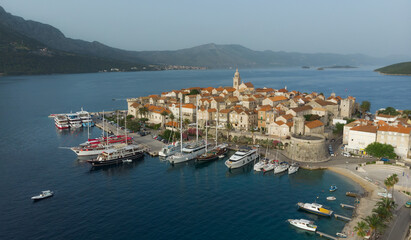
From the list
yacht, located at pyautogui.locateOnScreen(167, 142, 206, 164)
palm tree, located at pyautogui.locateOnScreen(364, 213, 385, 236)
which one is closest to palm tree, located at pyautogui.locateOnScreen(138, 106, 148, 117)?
yacht, located at pyautogui.locateOnScreen(167, 142, 206, 164)

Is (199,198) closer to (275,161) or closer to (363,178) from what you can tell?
(275,161)

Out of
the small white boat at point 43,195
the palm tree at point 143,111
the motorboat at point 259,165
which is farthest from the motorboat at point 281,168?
the palm tree at point 143,111

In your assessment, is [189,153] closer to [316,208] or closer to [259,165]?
[259,165]

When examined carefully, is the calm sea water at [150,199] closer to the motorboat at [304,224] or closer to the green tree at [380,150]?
the motorboat at [304,224]

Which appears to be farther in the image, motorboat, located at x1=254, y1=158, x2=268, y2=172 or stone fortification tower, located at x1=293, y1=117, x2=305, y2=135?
stone fortification tower, located at x1=293, y1=117, x2=305, y2=135

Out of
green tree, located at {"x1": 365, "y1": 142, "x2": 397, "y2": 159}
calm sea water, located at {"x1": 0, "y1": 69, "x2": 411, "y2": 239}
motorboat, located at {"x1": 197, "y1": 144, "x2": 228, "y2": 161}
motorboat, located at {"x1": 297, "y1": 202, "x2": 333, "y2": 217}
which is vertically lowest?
calm sea water, located at {"x1": 0, "y1": 69, "x2": 411, "y2": 239}

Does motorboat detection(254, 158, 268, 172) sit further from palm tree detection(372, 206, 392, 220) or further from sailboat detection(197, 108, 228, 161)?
palm tree detection(372, 206, 392, 220)

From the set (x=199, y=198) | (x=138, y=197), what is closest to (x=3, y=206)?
(x=138, y=197)

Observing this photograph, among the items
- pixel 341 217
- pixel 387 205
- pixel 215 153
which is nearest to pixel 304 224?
pixel 341 217
